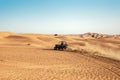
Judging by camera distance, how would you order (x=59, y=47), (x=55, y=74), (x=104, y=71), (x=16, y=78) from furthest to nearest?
(x=59, y=47)
(x=104, y=71)
(x=55, y=74)
(x=16, y=78)

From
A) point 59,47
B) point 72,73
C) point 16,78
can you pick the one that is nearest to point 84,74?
point 72,73

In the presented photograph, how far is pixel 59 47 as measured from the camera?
32312 mm

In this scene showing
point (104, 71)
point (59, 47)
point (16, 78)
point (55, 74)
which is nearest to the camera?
point (16, 78)

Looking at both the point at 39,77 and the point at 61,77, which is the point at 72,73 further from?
the point at 39,77

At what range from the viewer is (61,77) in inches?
539

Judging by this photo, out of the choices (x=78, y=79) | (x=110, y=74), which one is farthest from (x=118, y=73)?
(x=78, y=79)

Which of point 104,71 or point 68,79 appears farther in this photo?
point 104,71

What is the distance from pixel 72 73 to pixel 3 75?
4.26 meters

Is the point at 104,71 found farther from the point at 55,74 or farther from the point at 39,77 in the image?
the point at 39,77

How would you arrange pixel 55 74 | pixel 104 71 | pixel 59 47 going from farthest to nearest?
pixel 59 47
pixel 104 71
pixel 55 74

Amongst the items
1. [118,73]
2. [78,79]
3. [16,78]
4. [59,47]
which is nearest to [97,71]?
[118,73]

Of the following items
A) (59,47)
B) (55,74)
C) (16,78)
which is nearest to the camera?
(16,78)

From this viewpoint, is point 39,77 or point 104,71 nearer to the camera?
point 39,77

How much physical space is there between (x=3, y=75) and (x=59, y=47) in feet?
61.4
